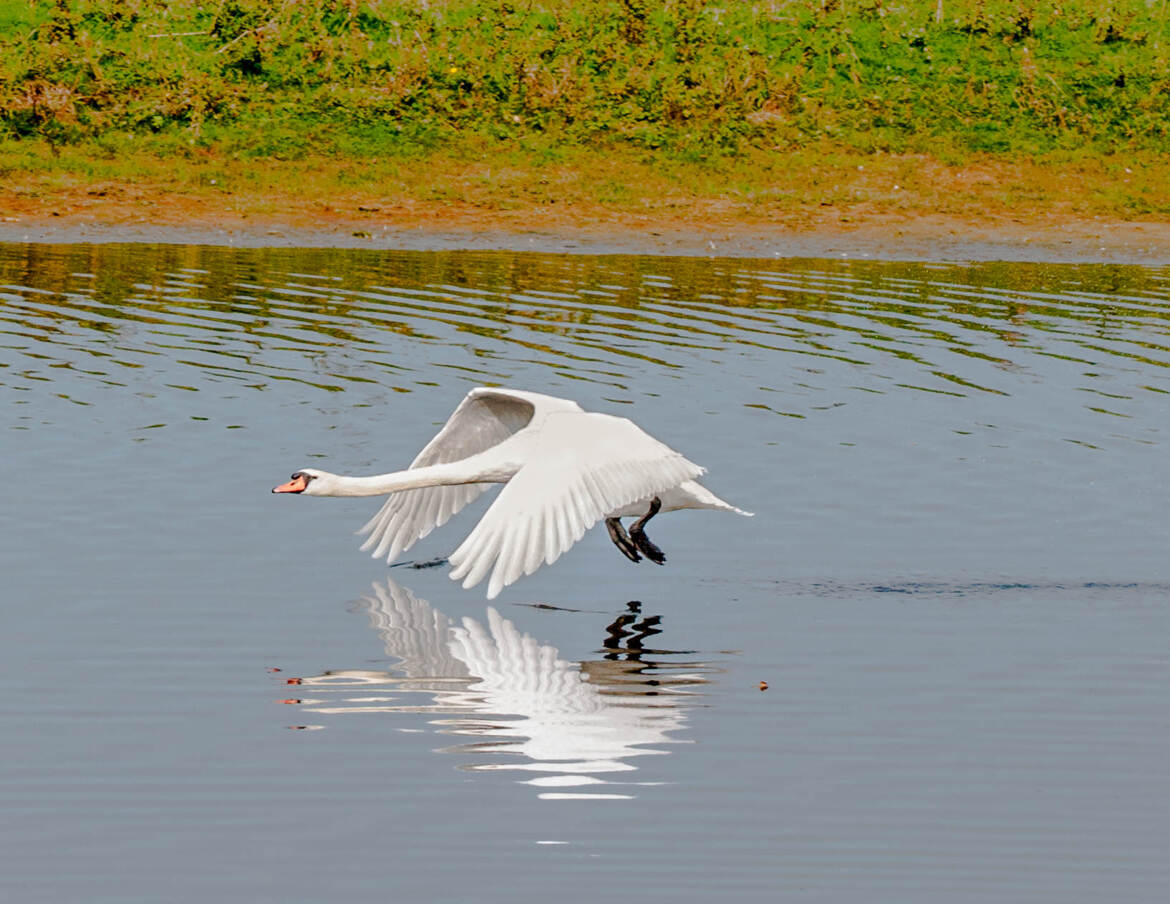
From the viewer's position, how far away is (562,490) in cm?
930

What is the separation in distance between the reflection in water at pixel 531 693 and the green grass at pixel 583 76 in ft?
61.1

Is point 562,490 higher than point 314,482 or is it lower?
higher

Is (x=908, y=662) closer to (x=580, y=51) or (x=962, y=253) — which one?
(x=962, y=253)

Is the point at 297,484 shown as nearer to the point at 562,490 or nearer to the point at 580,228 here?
the point at 562,490

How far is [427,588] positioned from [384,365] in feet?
20.7

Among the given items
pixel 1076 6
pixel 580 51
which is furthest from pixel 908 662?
pixel 1076 6

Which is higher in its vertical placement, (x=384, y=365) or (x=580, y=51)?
(x=580, y=51)

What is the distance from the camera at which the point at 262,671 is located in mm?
8430

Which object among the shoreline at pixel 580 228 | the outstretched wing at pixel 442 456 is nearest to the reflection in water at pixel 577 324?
the shoreline at pixel 580 228

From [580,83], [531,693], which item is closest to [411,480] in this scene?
[531,693]


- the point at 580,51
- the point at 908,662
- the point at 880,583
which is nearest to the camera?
the point at 908,662

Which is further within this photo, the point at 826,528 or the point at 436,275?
the point at 436,275

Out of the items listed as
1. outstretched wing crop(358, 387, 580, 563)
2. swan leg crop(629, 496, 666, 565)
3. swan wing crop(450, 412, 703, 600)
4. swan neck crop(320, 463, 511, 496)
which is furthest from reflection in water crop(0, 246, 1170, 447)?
swan neck crop(320, 463, 511, 496)

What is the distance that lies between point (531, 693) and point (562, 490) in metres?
1.16
